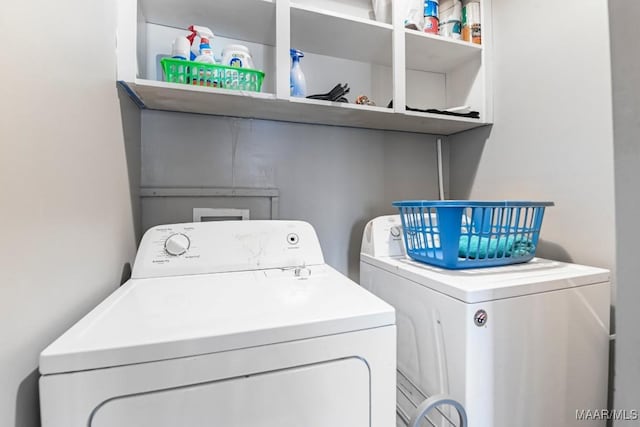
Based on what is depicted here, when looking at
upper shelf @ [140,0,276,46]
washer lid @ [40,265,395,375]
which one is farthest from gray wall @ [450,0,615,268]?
upper shelf @ [140,0,276,46]

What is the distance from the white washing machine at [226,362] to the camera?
1.61ft

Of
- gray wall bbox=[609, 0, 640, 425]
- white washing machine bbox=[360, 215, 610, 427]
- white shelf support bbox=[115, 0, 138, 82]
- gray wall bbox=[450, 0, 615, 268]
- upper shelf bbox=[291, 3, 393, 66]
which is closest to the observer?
gray wall bbox=[609, 0, 640, 425]

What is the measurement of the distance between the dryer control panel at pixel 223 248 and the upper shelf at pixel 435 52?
104cm

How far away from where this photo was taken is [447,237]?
102 cm

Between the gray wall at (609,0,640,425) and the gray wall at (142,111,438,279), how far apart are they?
1.18 metres

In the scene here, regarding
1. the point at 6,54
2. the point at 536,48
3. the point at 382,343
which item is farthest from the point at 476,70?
the point at 6,54

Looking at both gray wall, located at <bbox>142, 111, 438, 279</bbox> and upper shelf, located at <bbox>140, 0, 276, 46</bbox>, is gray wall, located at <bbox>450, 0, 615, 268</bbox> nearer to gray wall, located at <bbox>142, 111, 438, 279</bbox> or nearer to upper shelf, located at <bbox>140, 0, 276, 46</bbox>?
gray wall, located at <bbox>142, 111, 438, 279</bbox>

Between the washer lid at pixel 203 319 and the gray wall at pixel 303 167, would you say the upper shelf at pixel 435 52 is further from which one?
the washer lid at pixel 203 319

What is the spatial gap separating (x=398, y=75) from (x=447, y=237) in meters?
0.75

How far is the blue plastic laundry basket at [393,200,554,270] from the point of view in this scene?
3.30 ft

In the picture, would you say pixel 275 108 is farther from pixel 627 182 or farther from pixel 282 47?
pixel 627 182

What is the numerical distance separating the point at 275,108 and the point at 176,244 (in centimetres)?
68

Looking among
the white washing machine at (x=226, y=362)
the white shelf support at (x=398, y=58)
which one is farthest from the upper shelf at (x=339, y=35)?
the white washing machine at (x=226, y=362)

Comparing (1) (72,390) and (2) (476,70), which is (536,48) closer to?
(2) (476,70)
